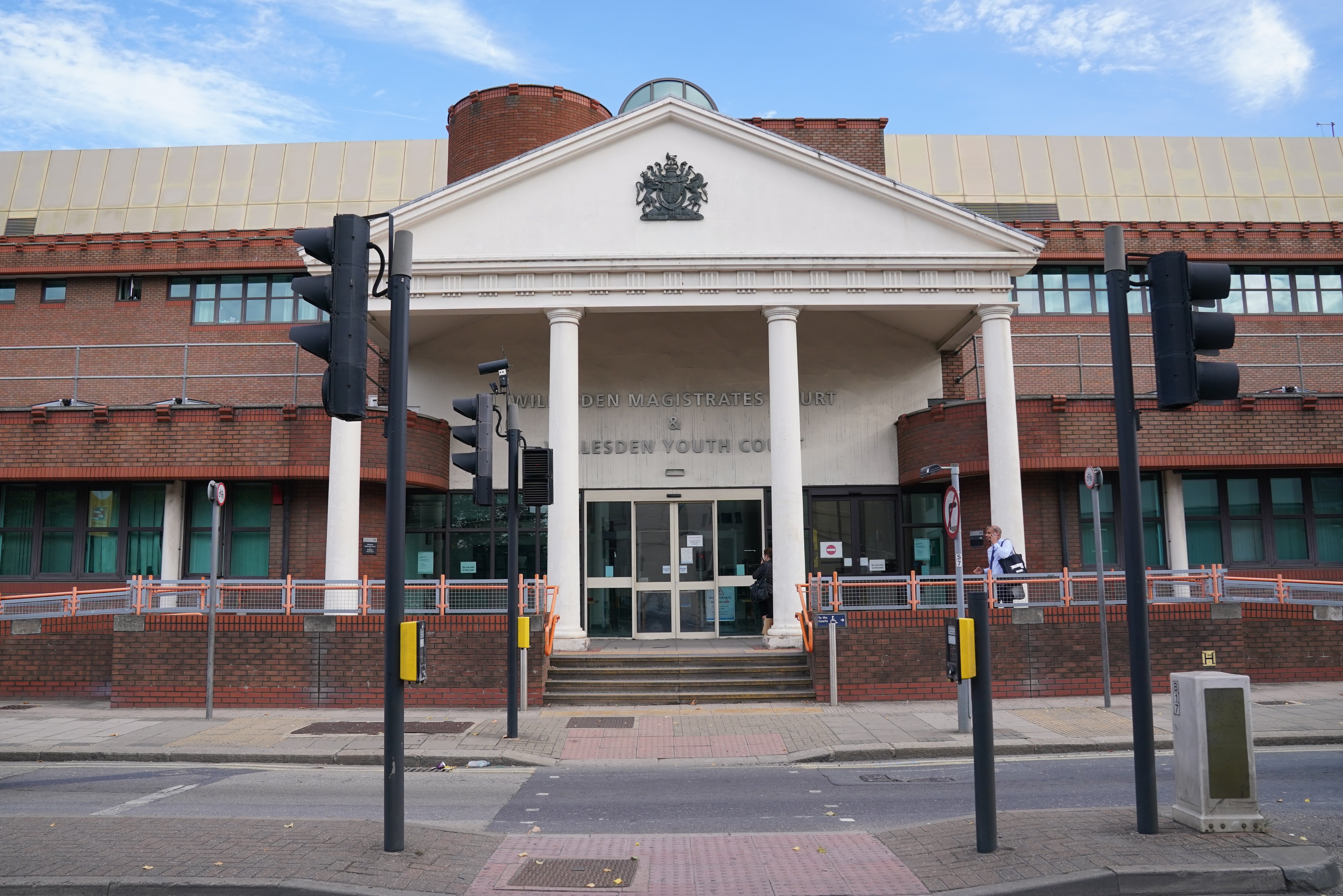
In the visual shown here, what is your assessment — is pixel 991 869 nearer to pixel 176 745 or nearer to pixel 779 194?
pixel 176 745

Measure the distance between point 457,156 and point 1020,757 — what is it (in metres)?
22.0

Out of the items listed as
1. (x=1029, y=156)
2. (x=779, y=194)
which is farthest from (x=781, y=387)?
(x=1029, y=156)

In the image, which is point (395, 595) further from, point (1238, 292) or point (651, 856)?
point (1238, 292)

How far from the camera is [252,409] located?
20.5 m

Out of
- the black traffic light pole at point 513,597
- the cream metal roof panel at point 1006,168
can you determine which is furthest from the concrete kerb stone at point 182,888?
the cream metal roof panel at point 1006,168

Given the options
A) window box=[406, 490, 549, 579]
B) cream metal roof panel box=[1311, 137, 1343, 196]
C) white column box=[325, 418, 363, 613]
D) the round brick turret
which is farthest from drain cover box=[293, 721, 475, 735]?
cream metal roof panel box=[1311, 137, 1343, 196]

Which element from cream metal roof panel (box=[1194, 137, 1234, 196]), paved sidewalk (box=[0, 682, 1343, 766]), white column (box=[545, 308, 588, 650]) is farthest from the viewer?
cream metal roof panel (box=[1194, 137, 1234, 196])

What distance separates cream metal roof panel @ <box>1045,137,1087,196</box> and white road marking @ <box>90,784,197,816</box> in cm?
2983

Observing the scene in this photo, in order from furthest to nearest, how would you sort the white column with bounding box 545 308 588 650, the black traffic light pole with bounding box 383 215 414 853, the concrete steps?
the white column with bounding box 545 308 588 650 < the concrete steps < the black traffic light pole with bounding box 383 215 414 853

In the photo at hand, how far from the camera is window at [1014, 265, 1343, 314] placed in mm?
25109

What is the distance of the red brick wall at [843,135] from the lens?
26609mm

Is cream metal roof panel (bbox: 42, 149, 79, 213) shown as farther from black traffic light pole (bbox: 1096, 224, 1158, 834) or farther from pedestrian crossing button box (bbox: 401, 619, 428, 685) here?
black traffic light pole (bbox: 1096, 224, 1158, 834)

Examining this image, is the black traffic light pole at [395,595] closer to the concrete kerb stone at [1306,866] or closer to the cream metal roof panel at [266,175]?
the concrete kerb stone at [1306,866]

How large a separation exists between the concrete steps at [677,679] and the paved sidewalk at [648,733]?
402 mm
